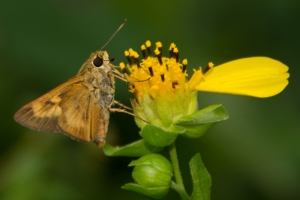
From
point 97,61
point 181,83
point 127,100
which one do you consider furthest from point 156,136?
point 127,100

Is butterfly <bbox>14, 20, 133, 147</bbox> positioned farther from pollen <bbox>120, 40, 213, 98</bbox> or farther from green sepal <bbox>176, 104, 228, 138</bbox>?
green sepal <bbox>176, 104, 228, 138</bbox>

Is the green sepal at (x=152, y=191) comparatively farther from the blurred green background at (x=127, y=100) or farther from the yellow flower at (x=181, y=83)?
the blurred green background at (x=127, y=100)

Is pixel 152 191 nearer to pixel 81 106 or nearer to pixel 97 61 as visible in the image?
pixel 81 106

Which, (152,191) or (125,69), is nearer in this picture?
(152,191)

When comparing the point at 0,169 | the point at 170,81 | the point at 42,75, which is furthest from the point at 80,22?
the point at 170,81

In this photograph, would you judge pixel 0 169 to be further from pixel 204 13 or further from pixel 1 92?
pixel 204 13

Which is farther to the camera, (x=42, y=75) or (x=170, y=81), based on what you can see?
(x=42, y=75)
